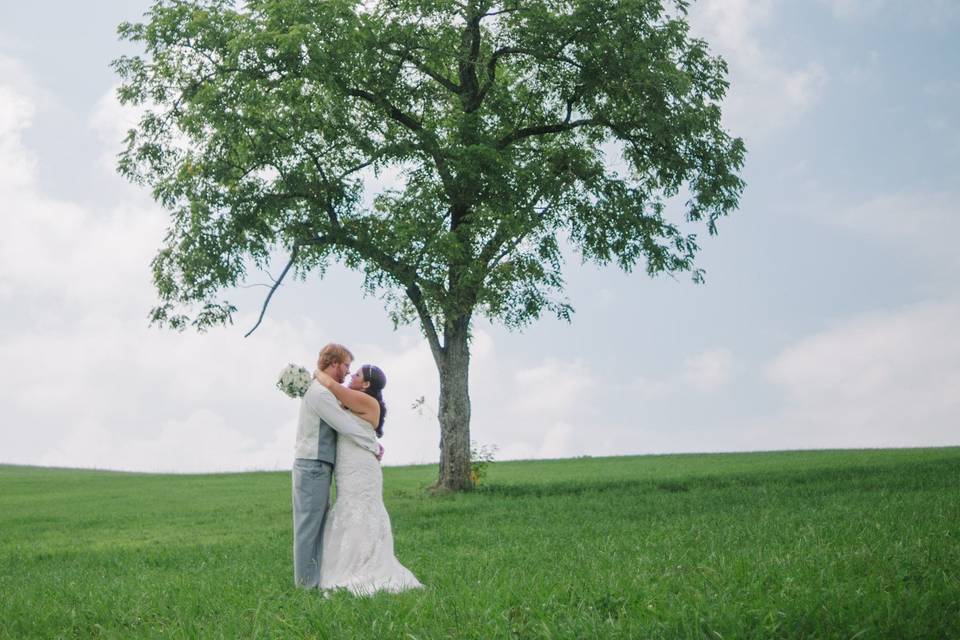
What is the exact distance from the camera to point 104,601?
11.6 metres

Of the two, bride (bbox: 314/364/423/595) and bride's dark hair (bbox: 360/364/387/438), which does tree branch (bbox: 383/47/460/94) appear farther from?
bride (bbox: 314/364/423/595)

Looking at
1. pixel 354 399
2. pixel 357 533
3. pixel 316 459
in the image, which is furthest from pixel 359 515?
pixel 354 399

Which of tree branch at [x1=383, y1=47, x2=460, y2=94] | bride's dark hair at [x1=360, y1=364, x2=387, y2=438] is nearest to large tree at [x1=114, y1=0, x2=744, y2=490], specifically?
tree branch at [x1=383, y1=47, x2=460, y2=94]

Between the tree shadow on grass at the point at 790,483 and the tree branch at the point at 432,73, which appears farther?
the tree branch at the point at 432,73

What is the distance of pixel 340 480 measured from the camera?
38.7 feet

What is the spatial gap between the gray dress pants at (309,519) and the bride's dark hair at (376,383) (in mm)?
857

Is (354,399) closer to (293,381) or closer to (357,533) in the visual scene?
(293,381)

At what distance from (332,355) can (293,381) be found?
1.71ft

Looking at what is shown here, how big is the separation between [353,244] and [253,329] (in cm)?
375

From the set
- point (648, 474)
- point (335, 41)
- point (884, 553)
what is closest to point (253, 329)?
point (335, 41)

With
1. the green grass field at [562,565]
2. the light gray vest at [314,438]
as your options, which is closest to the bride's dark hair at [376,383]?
the light gray vest at [314,438]

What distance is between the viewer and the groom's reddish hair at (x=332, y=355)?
1162 centimetres

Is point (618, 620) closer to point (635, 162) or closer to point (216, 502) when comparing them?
point (635, 162)

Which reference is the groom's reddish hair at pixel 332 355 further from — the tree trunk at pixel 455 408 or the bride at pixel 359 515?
the tree trunk at pixel 455 408
